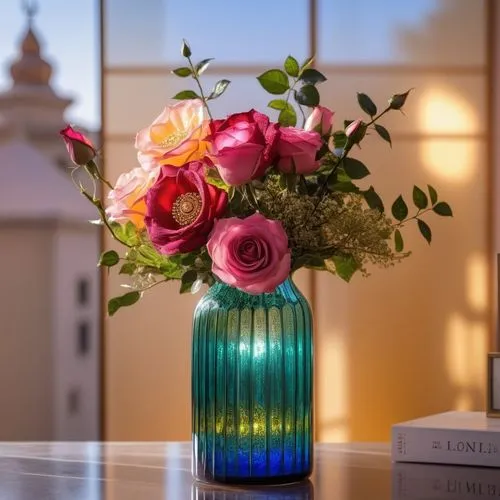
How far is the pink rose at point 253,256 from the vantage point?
3.68 feet

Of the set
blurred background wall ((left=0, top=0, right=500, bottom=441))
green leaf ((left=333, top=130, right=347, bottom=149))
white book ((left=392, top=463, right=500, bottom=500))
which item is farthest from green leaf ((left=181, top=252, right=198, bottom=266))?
blurred background wall ((left=0, top=0, right=500, bottom=441))

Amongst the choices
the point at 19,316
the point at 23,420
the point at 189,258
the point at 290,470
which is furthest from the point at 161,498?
the point at 19,316

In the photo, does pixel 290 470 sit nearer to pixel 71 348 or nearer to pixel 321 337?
pixel 321 337

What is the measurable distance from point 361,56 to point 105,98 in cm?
83

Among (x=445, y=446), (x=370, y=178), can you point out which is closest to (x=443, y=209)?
(x=445, y=446)

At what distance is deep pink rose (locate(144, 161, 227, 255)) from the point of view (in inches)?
45.7

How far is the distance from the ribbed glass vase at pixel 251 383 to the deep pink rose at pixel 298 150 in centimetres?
14

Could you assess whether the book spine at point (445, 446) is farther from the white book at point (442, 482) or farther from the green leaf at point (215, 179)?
the green leaf at point (215, 179)

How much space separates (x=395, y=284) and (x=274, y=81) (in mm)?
2248

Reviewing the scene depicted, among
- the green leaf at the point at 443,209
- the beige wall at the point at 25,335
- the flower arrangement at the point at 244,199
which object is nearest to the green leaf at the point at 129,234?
the flower arrangement at the point at 244,199

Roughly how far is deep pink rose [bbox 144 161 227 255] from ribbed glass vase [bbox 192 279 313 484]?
0.32 feet

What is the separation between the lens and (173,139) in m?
1.24

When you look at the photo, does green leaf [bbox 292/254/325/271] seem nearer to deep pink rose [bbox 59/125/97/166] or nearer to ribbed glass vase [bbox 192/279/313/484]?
ribbed glass vase [bbox 192/279/313/484]

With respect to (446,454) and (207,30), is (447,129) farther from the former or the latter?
(446,454)
